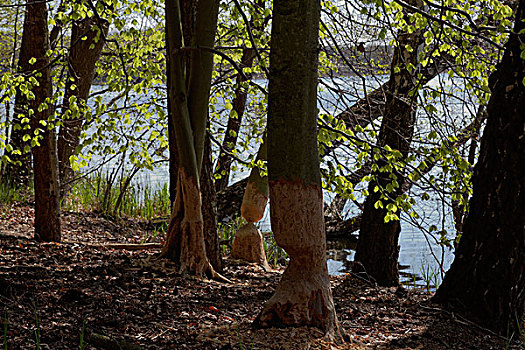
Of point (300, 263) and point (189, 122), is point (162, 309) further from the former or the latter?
point (189, 122)

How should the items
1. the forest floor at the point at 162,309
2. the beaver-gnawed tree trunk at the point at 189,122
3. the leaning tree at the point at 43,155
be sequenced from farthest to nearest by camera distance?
1. the leaning tree at the point at 43,155
2. the beaver-gnawed tree trunk at the point at 189,122
3. the forest floor at the point at 162,309

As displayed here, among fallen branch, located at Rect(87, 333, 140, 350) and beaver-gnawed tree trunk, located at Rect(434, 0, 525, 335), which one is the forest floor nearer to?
fallen branch, located at Rect(87, 333, 140, 350)

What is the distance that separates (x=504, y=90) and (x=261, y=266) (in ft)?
10.4

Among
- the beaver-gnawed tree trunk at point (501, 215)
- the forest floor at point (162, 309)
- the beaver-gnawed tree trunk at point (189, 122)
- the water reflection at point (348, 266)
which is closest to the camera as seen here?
the forest floor at point (162, 309)

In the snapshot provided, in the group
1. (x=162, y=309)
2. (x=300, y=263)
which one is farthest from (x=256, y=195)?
(x=300, y=263)

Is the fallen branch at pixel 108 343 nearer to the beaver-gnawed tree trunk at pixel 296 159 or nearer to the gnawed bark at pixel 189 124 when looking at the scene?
the beaver-gnawed tree trunk at pixel 296 159

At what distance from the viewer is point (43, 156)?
5.66 meters

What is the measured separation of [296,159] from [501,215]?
6.54 ft

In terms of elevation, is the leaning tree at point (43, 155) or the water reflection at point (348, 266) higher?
the leaning tree at point (43, 155)

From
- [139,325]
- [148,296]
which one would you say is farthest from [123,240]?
[139,325]

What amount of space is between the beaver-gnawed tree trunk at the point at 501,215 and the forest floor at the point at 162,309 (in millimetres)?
242

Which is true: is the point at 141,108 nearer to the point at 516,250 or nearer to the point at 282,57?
the point at 282,57

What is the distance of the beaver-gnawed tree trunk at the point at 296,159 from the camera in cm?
318

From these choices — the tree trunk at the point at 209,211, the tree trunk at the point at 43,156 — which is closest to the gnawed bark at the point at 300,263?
the tree trunk at the point at 209,211
